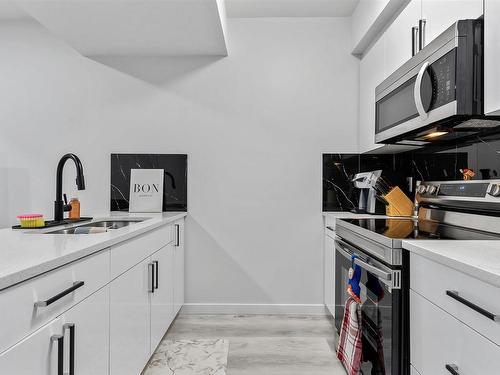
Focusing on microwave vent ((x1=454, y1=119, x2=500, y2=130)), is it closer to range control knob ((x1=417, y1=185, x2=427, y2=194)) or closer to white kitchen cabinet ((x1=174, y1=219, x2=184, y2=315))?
range control knob ((x1=417, y1=185, x2=427, y2=194))

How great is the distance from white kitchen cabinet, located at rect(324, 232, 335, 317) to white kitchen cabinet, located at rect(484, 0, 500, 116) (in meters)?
1.57

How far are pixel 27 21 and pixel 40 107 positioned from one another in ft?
2.39

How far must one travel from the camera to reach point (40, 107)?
3.18 m

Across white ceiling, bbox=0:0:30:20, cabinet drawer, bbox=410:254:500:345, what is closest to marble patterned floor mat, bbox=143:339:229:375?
cabinet drawer, bbox=410:254:500:345

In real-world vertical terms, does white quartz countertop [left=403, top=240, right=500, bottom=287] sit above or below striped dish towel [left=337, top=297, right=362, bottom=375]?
above

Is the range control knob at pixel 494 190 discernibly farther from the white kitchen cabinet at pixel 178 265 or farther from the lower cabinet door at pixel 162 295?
the white kitchen cabinet at pixel 178 265

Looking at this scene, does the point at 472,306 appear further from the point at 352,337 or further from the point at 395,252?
the point at 352,337

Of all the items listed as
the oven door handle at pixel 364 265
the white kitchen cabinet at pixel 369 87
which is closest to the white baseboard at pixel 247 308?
the oven door handle at pixel 364 265

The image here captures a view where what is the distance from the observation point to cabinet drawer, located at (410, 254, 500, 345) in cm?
91

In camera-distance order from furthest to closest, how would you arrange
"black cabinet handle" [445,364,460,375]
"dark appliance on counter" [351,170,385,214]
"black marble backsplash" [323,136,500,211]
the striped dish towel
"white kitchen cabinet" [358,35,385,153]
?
"dark appliance on counter" [351,170,385,214] < "white kitchen cabinet" [358,35,385,153] < "black marble backsplash" [323,136,500,211] < the striped dish towel < "black cabinet handle" [445,364,460,375]

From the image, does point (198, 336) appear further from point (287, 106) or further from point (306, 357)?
point (287, 106)

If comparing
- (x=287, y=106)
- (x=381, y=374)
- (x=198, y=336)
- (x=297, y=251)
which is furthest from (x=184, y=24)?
(x=381, y=374)

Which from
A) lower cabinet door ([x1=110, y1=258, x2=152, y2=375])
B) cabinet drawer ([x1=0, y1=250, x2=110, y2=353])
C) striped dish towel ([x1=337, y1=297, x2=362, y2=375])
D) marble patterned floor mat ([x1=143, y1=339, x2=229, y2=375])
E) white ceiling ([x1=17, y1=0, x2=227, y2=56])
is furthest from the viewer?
white ceiling ([x1=17, y1=0, x2=227, y2=56])

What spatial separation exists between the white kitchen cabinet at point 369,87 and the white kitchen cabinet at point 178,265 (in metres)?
1.56
